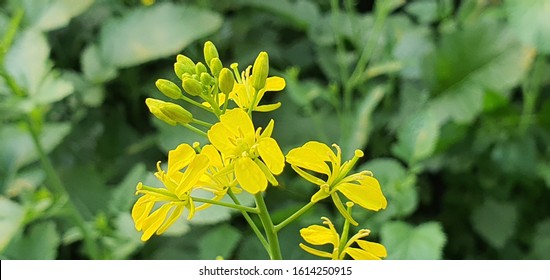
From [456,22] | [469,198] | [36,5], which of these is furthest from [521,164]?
[36,5]

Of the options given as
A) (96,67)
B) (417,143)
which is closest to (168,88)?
(417,143)

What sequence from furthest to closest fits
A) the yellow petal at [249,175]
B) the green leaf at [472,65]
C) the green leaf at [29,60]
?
the green leaf at [472,65]
the green leaf at [29,60]
the yellow petal at [249,175]

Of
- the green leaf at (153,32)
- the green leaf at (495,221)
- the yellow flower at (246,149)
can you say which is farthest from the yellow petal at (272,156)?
the green leaf at (495,221)

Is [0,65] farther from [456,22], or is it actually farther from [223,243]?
[456,22]

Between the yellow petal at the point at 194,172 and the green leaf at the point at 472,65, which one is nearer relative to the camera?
the yellow petal at the point at 194,172

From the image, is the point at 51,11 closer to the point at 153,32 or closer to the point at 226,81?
the point at 153,32

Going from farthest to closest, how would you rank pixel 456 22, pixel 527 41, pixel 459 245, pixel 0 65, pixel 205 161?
1. pixel 456 22
2. pixel 459 245
3. pixel 527 41
4. pixel 0 65
5. pixel 205 161

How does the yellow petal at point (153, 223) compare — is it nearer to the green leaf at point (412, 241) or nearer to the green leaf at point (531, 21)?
the green leaf at point (412, 241)
